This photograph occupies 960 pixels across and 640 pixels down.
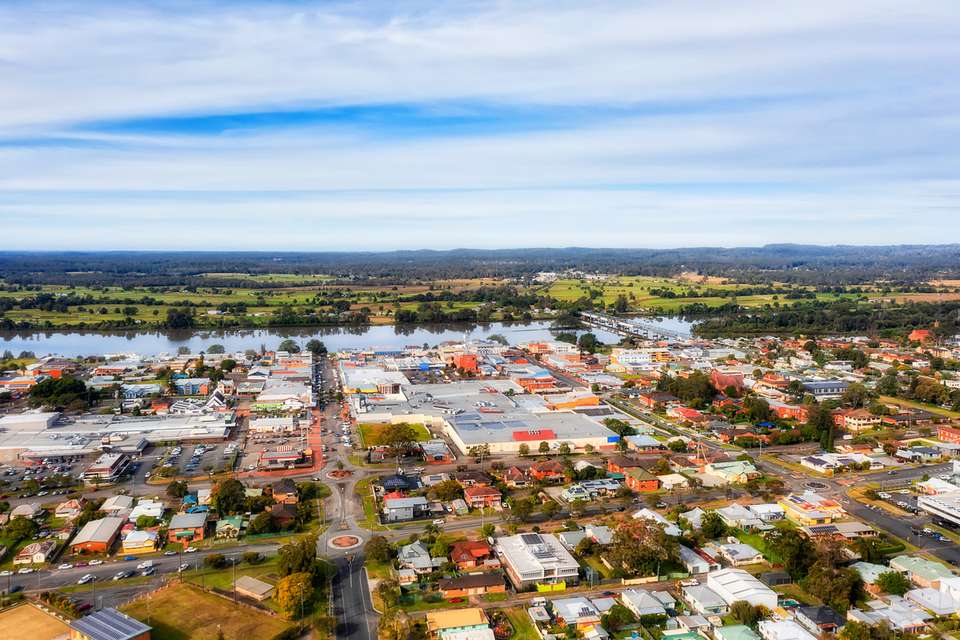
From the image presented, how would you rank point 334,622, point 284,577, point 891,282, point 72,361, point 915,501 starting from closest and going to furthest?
1. point 334,622
2. point 284,577
3. point 915,501
4. point 72,361
5. point 891,282

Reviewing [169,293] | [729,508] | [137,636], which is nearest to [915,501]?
[729,508]

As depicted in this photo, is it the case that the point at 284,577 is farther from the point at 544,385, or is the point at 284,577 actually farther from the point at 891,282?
the point at 891,282

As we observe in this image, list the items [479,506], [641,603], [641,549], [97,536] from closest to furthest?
[641,603]
[641,549]
[97,536]
[479,506]

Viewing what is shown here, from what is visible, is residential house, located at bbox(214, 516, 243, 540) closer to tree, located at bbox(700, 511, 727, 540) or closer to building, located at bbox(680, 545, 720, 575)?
building, located at bbox(680, 545, 720, 575)

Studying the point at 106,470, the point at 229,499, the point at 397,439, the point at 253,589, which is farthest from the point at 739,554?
the point at 106,470

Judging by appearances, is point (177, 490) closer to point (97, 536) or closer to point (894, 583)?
point (97, 536)

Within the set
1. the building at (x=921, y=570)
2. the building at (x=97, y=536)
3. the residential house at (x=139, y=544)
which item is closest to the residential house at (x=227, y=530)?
the residential house at (x=139, y=544)
